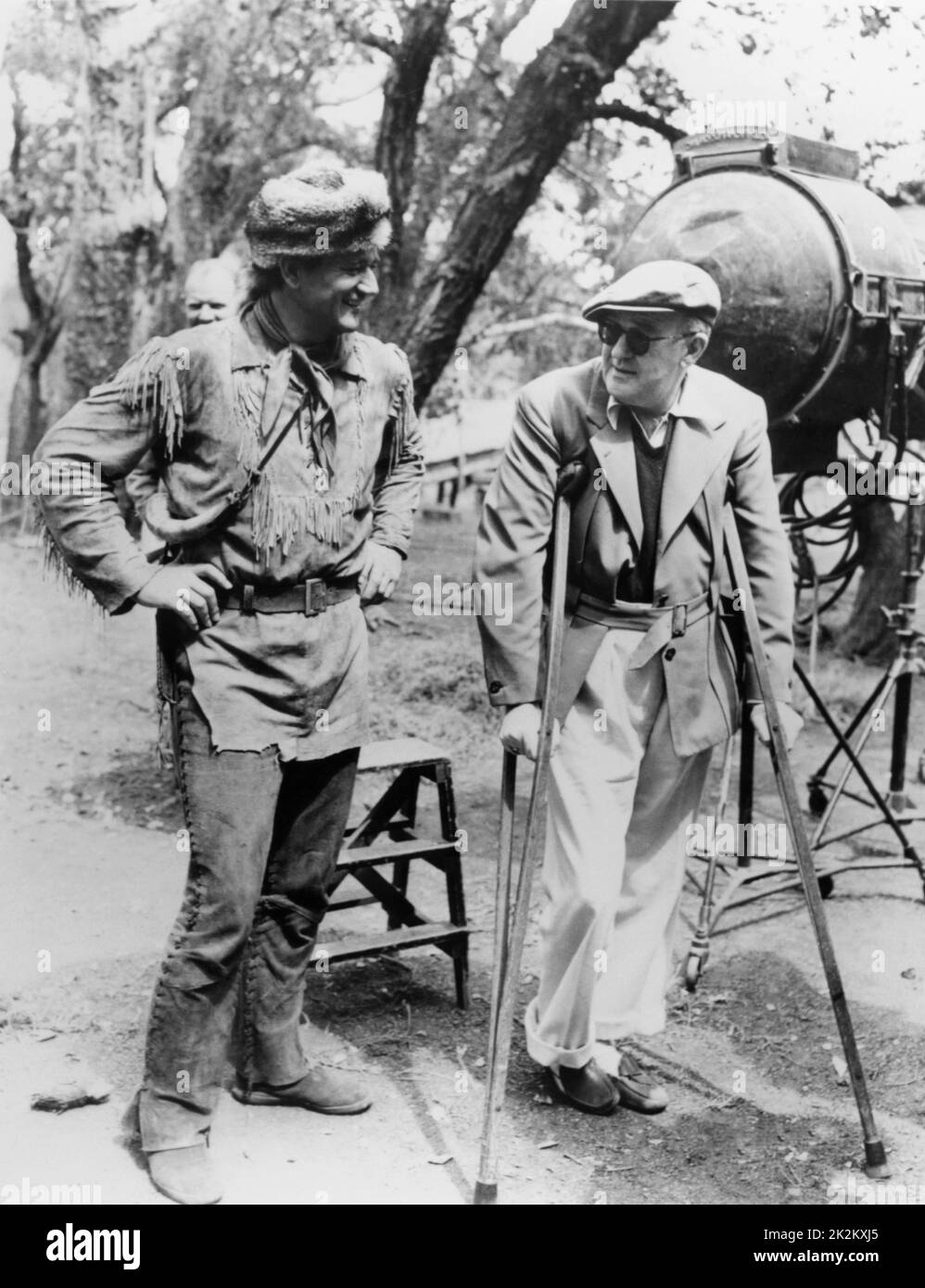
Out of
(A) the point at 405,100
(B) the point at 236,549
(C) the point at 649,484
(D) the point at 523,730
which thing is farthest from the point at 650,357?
(A) the point at 405,100

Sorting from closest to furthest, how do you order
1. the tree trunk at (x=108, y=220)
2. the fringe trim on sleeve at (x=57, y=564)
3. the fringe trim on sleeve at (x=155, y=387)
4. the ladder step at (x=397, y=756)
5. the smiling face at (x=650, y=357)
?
the fringe trim on sleeve at (x=155, y=387) → the fringe trim on sleeve at (x=57, y=564) → the smiling face at (x=650, y=357) → the ladder step at (x=397, y=756) → the tree trunk at (x=108, y=220)

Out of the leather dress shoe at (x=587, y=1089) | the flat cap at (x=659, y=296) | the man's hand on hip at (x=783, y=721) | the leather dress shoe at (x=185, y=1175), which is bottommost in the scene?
the leather dress shoe at (x=587, y=1089)

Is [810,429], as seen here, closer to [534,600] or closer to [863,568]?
[534,600]

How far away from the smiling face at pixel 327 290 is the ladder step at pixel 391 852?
1.55 meters

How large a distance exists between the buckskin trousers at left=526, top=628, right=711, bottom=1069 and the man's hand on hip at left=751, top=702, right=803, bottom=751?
166 mm

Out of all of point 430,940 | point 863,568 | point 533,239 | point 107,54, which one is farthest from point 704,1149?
point 533,239

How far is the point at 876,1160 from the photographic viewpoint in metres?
3.19

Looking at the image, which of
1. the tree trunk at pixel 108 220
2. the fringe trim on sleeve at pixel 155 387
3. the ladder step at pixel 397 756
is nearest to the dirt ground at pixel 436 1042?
the fringe trim on sleeve at pixel 155 387

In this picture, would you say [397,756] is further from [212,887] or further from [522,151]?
[522,151]

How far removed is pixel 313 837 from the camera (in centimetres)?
322

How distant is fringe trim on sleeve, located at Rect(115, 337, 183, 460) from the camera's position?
287cm

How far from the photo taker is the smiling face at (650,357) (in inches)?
121

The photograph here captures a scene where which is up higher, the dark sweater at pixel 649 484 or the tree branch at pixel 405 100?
the tree branch at pixel 405 100

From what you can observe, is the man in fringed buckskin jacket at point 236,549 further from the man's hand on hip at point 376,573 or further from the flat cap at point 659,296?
the flat cap at point 659,296
